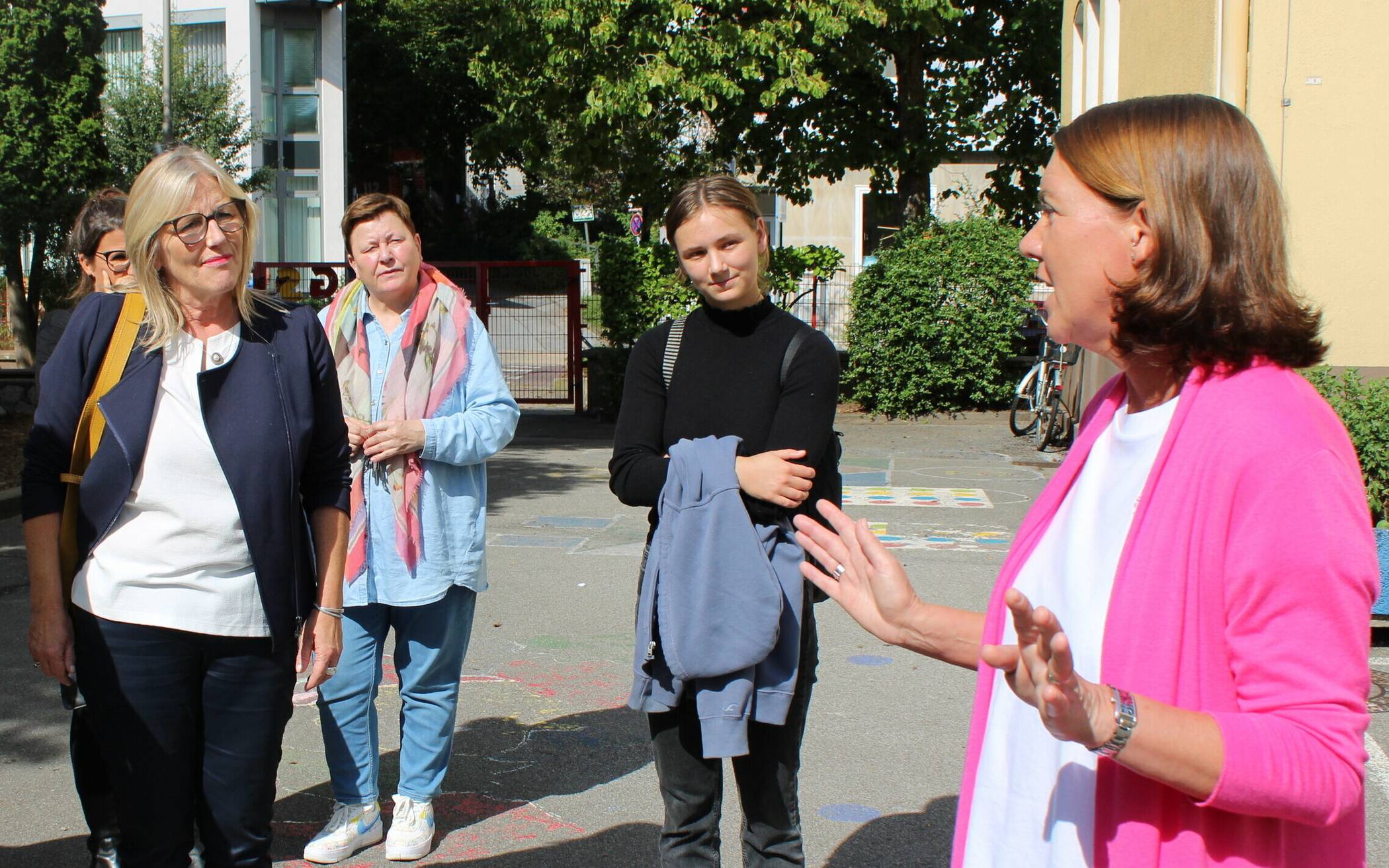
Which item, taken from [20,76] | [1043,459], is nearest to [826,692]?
[1043,459]

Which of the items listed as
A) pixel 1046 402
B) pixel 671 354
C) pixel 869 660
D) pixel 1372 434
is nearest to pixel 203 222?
pixel 671 354

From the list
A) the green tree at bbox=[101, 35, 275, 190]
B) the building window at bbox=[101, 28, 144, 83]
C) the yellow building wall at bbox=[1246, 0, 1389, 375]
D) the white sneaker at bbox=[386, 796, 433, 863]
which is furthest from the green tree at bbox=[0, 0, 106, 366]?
the white sneaker at bbox=[386, 796, 433, 863]

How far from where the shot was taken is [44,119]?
16609 millimetres

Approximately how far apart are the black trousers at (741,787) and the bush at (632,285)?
13768 mm

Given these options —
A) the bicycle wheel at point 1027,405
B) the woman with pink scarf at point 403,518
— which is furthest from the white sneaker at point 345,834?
the bicycle wheel at point 1027,405

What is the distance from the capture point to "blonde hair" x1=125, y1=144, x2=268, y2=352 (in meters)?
2.79

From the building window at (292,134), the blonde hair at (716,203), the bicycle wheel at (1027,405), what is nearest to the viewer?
the blonde hair at (716,203)

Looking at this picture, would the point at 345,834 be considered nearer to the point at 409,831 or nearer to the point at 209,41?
the point at 409,831

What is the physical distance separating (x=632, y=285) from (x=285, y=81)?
1729 cm

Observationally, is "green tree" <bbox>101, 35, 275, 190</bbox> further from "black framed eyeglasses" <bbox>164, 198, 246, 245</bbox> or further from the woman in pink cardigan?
the woman in pink cardigan

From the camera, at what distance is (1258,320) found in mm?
1532

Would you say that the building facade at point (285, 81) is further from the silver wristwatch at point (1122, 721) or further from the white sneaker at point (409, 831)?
the silver wristwatch at point (1122, 721)

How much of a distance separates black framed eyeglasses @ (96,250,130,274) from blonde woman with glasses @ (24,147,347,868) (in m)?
1.62

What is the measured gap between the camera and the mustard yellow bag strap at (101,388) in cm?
272
